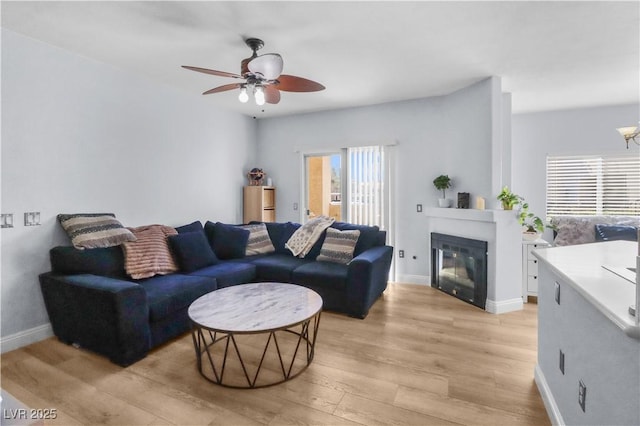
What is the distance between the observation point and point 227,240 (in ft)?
13.4

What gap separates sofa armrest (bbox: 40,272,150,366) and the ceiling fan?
5.78 ft

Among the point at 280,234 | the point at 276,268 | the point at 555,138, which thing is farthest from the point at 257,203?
the point at 555,138

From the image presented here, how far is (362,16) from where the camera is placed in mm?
2344

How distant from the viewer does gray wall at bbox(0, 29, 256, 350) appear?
2.61 metres

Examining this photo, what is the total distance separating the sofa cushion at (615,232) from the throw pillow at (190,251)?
498 cm

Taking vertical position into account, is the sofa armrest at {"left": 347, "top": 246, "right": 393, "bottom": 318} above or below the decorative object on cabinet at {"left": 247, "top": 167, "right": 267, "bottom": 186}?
below

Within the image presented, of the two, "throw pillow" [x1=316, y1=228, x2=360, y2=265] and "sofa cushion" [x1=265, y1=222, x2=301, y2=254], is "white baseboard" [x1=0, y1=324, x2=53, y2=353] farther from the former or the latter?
"throw pillow" [x1=316, y1=228, x2=360, y2=265]

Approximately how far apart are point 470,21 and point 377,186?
2616mm

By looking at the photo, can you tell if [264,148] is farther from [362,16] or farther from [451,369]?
[451,369]

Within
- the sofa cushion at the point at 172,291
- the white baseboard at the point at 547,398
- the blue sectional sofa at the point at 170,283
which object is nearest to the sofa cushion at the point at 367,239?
the blue sectional sofa at the point at 170,283

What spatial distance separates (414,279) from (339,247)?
4.80ft

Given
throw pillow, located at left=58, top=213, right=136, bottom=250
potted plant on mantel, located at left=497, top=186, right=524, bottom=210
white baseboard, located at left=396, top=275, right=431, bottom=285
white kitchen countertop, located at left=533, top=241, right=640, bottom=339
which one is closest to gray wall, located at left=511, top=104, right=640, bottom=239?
potted plant on mantel, located at left=497, top=186, right=524, bottom=210

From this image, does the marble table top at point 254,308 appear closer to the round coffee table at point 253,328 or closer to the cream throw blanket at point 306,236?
the round coffee table at point 253,328

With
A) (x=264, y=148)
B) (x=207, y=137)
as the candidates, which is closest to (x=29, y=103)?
(x=207, y=137)
